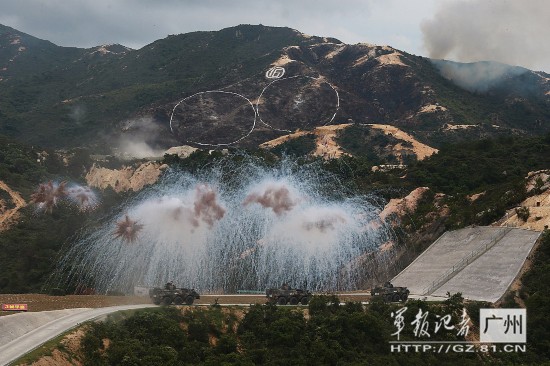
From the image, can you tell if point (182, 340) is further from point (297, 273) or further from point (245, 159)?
point (245, 159)

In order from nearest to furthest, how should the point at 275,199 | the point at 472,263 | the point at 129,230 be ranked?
1. the point at 472,263
2. the point at 129,230
3. the point at 275,199

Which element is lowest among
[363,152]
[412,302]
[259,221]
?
[412,302]

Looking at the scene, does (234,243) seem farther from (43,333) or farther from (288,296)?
(43,333)

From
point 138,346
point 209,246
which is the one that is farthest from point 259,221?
point 138,346

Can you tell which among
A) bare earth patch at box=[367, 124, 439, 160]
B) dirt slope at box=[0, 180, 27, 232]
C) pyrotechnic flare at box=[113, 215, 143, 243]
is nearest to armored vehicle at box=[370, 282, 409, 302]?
pyrotechnic flare at box=[113, 215, 143, 243]

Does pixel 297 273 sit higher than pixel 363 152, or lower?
lower

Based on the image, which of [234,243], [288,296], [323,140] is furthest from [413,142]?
[288,296]
